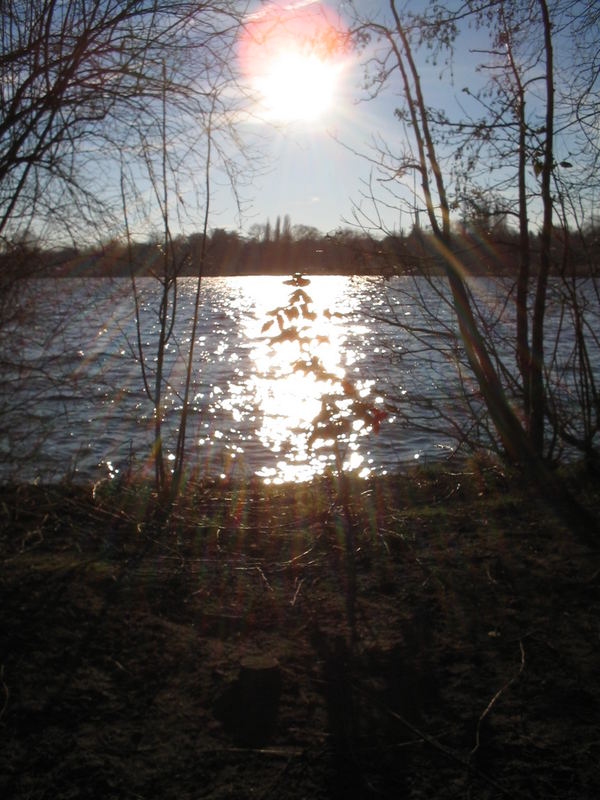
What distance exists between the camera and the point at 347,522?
5742 mm

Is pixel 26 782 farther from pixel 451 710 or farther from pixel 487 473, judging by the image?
pixel 487 473

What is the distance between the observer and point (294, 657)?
3775mm

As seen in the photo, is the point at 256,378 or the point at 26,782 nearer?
the point at 26,782

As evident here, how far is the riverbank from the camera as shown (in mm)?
2904

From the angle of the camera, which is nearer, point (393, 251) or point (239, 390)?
point (393, 251)

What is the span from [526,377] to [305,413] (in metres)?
10.7

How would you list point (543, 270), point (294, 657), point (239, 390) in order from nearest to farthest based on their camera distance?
point (294, 657)
point (543, 270)
point (239, 390)

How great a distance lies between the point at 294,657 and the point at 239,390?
1713cm

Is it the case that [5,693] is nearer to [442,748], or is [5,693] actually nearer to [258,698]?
[258,698]

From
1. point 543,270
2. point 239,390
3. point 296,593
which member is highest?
point 543,270

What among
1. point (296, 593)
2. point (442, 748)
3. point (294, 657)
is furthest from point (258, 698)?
point (296, 593)

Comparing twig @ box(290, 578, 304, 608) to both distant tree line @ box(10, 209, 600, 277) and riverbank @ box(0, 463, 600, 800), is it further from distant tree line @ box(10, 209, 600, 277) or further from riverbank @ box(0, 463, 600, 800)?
distant tree line @ box(10, 209, 600, 277)

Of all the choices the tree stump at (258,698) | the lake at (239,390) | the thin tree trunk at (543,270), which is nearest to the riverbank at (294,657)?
the tree stump at (258,698)

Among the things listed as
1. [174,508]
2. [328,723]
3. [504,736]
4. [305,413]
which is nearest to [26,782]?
[328,723]
